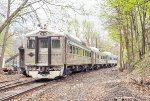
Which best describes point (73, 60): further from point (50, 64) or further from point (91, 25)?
point (91, 25)

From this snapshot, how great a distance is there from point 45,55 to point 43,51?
0.31 m

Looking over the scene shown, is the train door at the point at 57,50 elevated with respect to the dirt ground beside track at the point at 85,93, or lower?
elevated

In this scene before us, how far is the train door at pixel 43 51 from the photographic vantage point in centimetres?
2003

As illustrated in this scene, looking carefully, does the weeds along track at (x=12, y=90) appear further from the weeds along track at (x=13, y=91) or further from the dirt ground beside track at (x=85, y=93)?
the dirt ground beside track at (x=85, y=93)

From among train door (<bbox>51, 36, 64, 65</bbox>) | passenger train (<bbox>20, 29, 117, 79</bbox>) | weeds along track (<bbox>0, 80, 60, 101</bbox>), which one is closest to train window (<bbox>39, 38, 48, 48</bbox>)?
passenger train (<bbox>20, 29, 117, 79</bbox>)

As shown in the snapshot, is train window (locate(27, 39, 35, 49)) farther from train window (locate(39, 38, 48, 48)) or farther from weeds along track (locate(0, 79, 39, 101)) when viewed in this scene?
weeds along track (locate(0, 79, 39, 101))

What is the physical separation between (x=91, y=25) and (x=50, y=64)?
175ft

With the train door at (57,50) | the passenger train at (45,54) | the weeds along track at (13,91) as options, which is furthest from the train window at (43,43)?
the weeds along track at (13,91)

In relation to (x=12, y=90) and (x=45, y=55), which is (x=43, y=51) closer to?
(x=45, y=55)

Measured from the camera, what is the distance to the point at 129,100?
29.6ft

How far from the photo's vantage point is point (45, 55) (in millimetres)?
20078

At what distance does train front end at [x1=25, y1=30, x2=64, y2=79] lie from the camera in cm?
1984

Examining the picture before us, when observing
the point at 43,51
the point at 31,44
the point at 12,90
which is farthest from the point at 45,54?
the point at 12,90

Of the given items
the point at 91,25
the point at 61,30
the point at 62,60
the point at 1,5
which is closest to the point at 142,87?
the point at 62,60
